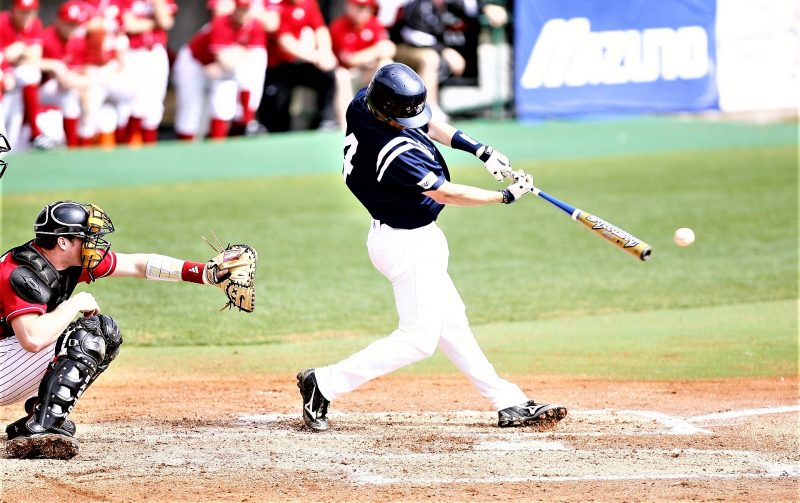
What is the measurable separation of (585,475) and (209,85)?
9.18 metres

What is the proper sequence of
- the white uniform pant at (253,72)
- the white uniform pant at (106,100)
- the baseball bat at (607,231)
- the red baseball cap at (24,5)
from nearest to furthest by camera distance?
the baseball bat at (607,231)
the red baseball cap at (24,5)
the white uniform pant at (106,100)
the white uniform pant at (253,72)

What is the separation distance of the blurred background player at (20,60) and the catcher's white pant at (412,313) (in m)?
7.73

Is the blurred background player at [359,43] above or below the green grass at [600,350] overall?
above

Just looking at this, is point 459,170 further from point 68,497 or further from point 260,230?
point 68,497

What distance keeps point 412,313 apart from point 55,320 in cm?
161

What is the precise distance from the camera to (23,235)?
35.4 ft

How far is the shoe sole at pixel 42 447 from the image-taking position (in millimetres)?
5047

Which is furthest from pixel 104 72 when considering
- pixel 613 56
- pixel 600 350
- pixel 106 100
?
→ pixel 600 350

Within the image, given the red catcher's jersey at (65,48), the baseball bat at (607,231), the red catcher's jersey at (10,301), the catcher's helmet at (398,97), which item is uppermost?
the catcher's helmet at (398,97)

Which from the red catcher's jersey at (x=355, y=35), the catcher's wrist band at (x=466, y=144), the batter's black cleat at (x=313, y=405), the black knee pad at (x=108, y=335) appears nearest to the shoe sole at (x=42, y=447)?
the black knee pad at (x=108, y=335)

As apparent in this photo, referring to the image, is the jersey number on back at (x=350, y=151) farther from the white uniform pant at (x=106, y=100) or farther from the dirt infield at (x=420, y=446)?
the white uniform pant at (x=106, y=100)

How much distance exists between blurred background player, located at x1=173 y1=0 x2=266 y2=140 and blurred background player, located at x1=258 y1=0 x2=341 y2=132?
0.25 metres

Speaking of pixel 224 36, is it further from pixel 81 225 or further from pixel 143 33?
pixel 81 225

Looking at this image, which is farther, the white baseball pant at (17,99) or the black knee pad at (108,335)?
the white baseball pant at (17,99)
